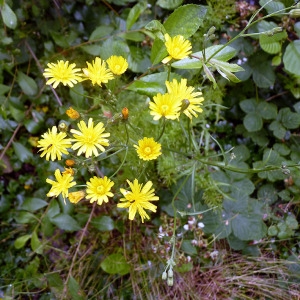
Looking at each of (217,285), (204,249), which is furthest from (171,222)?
(217,285)

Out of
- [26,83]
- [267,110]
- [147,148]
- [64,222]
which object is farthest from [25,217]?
[267,110]

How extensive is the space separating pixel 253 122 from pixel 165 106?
31.5 inches

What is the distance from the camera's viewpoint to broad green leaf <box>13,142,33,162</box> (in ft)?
5.13

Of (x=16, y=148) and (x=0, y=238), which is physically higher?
(x=16, y=148)

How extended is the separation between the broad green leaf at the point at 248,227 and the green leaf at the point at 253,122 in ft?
1.25

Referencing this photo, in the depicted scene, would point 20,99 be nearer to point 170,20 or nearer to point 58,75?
point 58,75

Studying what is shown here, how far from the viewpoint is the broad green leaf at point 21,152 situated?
5.13 ft

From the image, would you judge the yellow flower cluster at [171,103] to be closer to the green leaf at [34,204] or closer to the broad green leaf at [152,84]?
the broad green leaf at [152,84]

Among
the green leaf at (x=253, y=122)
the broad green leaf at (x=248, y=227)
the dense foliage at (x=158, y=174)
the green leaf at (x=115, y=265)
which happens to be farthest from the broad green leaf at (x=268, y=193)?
the green leaf at (x=115, y=265)

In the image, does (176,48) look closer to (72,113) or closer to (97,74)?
(97,74)

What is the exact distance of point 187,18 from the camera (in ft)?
3.62

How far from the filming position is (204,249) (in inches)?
62.2

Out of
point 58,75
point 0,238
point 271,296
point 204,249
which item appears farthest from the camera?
point 0,238

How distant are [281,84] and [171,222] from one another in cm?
82
